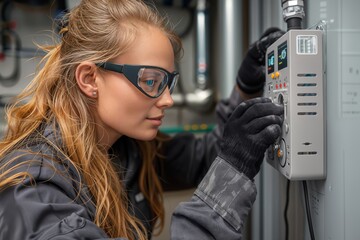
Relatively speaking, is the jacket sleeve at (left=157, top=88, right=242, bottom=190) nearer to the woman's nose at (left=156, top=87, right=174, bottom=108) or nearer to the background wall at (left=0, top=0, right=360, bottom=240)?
the background wall at (left=0, top=0, right=360, bottom=240)

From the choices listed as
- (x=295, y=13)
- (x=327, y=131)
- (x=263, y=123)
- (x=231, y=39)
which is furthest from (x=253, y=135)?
(x=231, y=39)

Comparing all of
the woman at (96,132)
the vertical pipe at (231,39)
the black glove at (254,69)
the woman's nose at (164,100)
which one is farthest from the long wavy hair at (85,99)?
the vertical pipe at (231,39)

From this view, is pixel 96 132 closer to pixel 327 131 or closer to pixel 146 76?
pixel 146 76

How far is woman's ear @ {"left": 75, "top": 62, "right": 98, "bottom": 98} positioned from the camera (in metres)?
0.71

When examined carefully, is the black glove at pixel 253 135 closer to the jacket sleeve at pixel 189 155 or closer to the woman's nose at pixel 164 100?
the woman's nose at pixel 164 100

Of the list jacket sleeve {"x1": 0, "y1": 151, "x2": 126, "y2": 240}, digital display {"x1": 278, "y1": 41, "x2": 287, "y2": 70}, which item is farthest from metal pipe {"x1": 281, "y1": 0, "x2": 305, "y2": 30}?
jacket sleeve {"x1": 0, "y1": 151, "x2": 126, "y2": 240}

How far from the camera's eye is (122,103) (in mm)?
714

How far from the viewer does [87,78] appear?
2.38 feet

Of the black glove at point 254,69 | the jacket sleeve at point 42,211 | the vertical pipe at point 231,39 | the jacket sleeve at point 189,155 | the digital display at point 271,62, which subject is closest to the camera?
the jacket sleeve at point 42,211

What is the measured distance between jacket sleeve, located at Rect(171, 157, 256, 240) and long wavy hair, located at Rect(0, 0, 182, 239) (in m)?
0.20

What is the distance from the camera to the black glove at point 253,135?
0.61 meters

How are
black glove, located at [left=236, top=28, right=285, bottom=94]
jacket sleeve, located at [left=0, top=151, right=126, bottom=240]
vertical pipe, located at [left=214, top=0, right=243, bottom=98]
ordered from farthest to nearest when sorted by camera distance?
vertical pipe, located at [left=214, top=0, right=243, bottom=98], black glove, located at [left=236, top=28, right=285, bottom=94], jacket sleeve, located at [left=0, top=151, right=126, bottom=240]

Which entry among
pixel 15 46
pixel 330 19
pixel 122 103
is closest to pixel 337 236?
pixel 330 19

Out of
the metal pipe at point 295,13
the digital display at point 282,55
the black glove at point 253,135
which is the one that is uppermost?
the metal pipe at point 295,13
